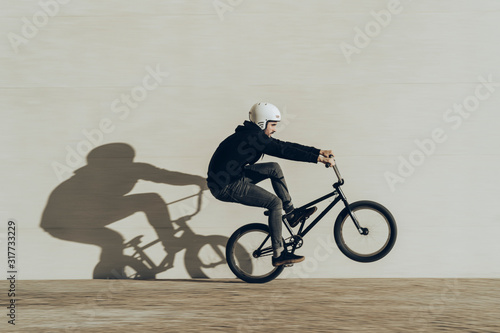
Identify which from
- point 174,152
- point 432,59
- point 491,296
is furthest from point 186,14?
point 491,296

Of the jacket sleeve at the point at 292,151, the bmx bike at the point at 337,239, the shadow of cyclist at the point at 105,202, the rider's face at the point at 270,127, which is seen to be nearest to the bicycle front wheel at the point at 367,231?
the bmx bike at the point at 337,239

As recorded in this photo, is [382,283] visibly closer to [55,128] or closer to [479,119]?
[479,119]

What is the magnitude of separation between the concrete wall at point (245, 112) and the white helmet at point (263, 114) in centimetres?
75

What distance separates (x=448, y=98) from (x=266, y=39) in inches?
100

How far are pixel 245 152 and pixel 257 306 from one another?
6.08 feet

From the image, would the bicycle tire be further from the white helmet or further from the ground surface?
the white helmet

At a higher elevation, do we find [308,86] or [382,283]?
[308,86]

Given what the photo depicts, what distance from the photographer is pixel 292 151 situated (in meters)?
7.91

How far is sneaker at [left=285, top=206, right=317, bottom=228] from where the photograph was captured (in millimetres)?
8328

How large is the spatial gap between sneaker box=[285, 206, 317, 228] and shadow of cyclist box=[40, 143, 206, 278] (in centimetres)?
147

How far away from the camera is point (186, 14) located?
917 centimetres

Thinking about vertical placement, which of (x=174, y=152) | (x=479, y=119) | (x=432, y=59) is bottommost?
(x=174, y=152)

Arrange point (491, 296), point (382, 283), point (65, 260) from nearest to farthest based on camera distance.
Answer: point (491, 296)
point (382, 283)
point (65, 260)

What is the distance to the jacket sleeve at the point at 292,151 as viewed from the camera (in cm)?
789
